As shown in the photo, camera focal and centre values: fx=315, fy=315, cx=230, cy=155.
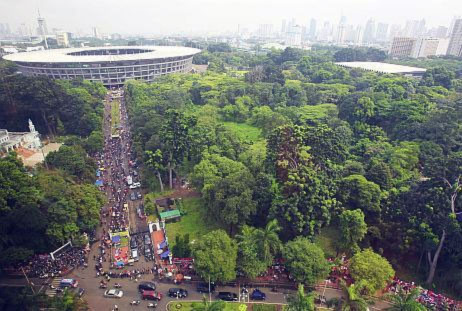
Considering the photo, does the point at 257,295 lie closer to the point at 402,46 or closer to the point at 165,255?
the point at 165,255

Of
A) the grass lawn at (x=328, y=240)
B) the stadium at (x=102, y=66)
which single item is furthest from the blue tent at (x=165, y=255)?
the stadium at (x=102, y=66)

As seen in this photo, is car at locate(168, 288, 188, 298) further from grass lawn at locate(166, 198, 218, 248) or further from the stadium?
the stadium

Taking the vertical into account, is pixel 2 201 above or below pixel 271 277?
above

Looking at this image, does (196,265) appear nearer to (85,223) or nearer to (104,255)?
(104,255)

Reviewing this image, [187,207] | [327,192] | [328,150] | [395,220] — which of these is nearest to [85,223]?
[187,207]

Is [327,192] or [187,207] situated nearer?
[327,192]
